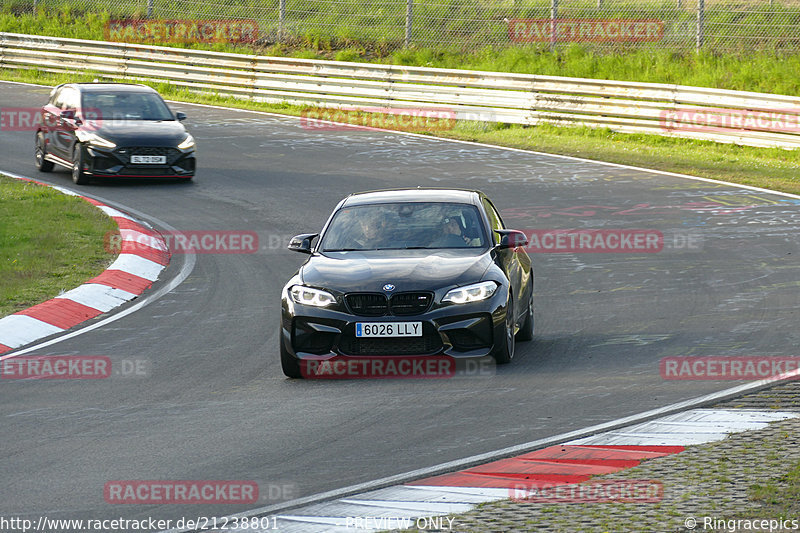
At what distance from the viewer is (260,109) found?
30.2 m

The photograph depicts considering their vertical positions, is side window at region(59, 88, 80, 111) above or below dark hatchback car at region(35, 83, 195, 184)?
above

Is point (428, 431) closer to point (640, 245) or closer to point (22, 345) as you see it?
point (22, 345)

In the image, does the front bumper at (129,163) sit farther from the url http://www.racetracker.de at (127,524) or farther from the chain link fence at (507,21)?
the url http://www.racetracker.de at (127,524)

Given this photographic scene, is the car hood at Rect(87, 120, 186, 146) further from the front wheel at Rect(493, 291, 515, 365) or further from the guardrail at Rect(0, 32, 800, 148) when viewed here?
the front wheel at Rect(493, 291, 515, 365)

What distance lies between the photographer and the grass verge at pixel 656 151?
21156mm

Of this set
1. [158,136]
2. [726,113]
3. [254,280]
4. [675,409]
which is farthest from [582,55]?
[675,409]

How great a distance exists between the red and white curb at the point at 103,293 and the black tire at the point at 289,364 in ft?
9.12

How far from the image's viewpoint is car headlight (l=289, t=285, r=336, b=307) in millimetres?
9406

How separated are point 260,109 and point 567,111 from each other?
8.23 meters

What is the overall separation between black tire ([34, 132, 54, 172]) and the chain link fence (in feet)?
38.9
